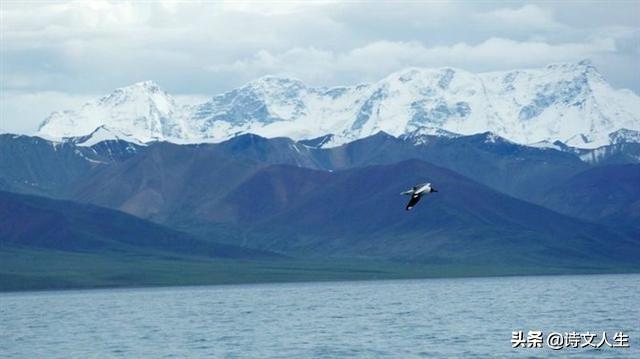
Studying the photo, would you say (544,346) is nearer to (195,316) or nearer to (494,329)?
(494,329)

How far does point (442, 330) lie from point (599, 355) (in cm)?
2880

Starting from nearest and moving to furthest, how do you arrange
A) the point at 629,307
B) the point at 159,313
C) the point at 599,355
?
the point at 599,355 < the point at 629,307 < the point at 159,313

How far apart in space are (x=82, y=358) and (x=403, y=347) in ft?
79.1

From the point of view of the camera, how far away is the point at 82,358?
12350 cm

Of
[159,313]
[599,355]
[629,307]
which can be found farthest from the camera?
[159,313]

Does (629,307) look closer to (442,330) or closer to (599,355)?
(442,330)

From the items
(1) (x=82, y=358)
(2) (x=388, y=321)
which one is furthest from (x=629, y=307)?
(1) (x=82, y=358)

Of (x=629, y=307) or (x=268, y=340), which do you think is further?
(x=629, y=307)

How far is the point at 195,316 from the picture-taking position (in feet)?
584

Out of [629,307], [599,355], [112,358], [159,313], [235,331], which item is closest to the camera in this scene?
[599,355]

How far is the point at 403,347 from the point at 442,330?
60.9 ft

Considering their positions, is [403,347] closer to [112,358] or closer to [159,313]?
[112,358]

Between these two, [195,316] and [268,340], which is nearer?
[268,340]

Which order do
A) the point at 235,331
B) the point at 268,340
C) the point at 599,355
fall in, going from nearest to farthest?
the point at 599,355 → the point at 268,340 → the point at 235,331
